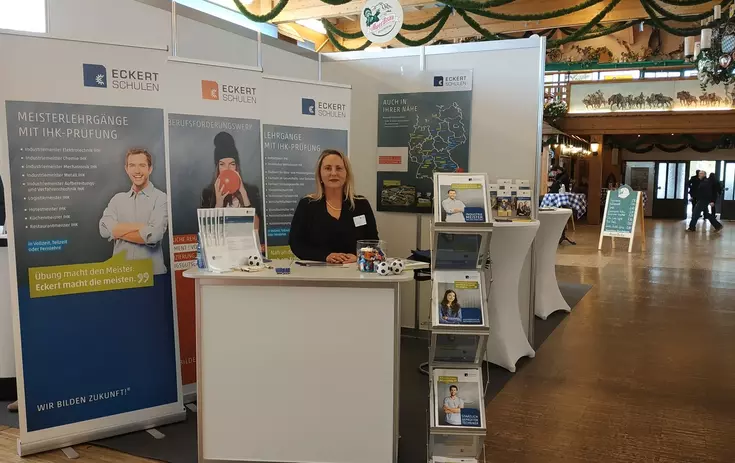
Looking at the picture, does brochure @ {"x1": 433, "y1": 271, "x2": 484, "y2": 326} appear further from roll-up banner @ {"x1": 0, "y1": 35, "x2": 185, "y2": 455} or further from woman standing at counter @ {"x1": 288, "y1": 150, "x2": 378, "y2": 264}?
roll-up banner @ {"x1": 0, "y1": 35, "x2": 185, "y2": 455}

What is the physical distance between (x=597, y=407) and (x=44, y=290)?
3.03 meters

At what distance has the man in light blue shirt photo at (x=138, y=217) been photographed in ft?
9.70

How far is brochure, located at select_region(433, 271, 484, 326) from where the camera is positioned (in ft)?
7.92

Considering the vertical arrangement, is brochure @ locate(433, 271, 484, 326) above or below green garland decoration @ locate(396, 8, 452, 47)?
below

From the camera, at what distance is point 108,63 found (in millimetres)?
2871

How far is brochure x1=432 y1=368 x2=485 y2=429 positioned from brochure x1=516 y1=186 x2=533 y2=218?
2067mm

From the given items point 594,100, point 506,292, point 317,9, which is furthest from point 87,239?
point 594,100

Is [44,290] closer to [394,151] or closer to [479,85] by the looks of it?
[394,151]

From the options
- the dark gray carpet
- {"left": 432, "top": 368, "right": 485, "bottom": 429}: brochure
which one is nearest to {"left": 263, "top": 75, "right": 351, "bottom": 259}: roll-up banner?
the dark gray carpet

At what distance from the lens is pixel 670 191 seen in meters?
19.7

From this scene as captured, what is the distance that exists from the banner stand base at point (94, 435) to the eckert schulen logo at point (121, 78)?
1715mm

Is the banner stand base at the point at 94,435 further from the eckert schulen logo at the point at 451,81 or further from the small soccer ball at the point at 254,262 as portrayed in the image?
the eckert schulen logo at the point at 451,81

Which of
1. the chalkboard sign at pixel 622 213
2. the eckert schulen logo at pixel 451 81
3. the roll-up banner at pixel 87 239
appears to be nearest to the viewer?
the roll-up banner at pixel 87 239

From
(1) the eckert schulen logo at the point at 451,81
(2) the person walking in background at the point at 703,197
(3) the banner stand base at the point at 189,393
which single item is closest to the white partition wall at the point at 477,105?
(1) the eckert schulen logo at the point at 451,81
